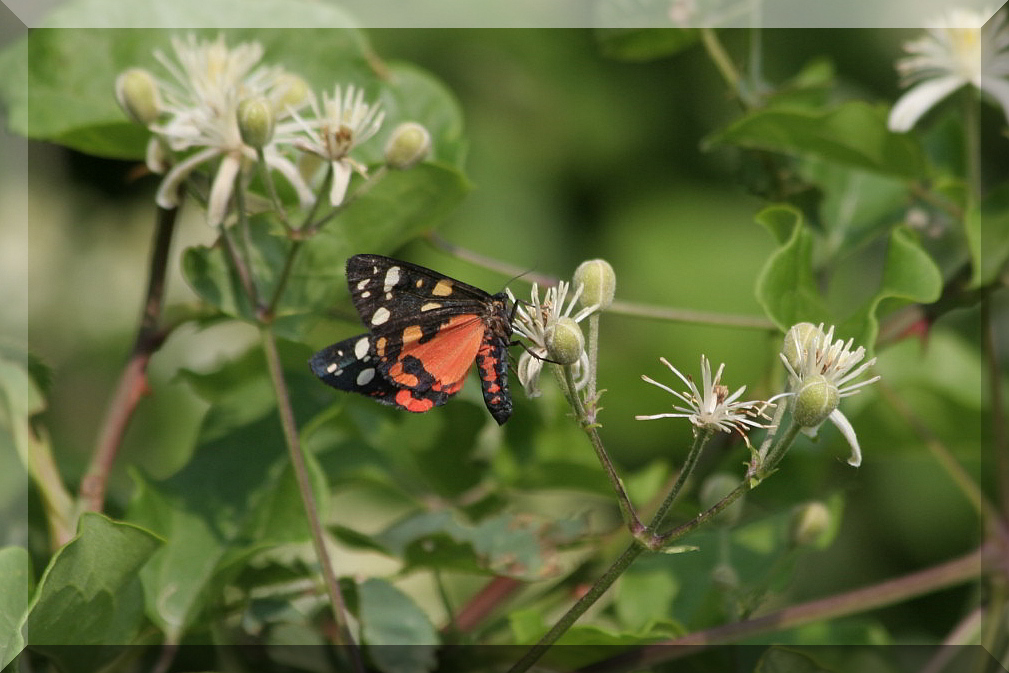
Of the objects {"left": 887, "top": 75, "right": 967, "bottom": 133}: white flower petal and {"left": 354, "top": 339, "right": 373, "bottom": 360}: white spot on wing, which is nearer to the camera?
{"left": 354, "top": 339, "right": 373, "bottom": 360}: white spot on wing

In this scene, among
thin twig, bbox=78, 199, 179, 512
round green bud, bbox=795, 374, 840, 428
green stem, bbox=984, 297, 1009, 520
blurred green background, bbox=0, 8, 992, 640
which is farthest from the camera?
blurred green background, bbox=0, 8, 992, 640

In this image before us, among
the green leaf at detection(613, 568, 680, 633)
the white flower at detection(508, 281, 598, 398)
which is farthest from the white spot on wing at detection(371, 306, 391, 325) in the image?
the green leaf at detection(613, 568, 680, 633)

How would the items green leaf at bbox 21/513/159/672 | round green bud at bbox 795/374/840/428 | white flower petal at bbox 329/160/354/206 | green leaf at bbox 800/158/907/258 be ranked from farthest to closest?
green leaf at bbox 800/158/907/258 < white flower petal at bbox 329/160/354/206 < green leaf at bbox 21/513/159/672 < round green bud at bbox 795/374/840/428

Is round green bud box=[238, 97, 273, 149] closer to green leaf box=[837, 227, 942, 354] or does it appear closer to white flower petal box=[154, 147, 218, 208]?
white flower petal box=[154, 147, 218, 208]

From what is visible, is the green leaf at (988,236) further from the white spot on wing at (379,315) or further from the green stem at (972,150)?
the white spot on wing at (379,315)

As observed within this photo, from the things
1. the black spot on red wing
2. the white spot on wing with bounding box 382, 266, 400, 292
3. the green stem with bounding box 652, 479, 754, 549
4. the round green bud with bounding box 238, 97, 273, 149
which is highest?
the round green bud with bounding box 238, 97, 273, 149

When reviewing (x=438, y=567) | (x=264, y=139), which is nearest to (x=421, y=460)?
(x=438, y=567)

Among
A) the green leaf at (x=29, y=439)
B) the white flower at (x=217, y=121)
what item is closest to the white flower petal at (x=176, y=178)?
the white flower at (x=217, y=121)

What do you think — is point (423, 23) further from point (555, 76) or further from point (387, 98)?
point (387, 98)
